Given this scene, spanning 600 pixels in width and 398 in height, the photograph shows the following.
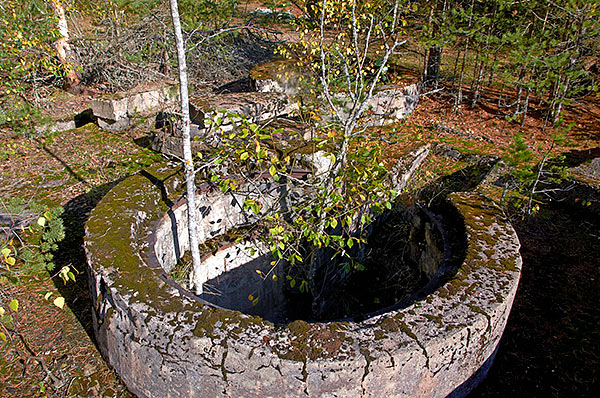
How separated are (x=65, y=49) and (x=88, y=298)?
27.4ft

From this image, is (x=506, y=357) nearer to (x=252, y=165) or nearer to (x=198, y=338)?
(x=198, y=338)

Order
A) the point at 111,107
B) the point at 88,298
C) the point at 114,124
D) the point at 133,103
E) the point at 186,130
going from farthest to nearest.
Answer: the point at 133,103, the point at 114,124, the point at 111,107, the point at 88,298, the point at 186,130

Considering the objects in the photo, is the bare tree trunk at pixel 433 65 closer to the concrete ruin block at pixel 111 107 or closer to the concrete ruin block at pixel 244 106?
the concrete ruin block at pixel 244 106

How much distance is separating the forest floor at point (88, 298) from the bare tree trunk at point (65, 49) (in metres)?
1.69

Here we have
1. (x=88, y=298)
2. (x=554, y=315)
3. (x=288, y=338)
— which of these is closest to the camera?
(x=288, y=338)

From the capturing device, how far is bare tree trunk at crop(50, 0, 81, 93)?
9.52 meters

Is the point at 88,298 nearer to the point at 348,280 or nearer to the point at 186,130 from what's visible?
the point at 186,130

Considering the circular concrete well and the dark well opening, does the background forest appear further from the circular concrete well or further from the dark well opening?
the dark well opening

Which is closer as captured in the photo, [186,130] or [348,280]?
[186,130]

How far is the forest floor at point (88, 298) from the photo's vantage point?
366 centimetres

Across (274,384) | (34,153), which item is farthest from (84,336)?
(34,153)

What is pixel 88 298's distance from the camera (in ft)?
14.6

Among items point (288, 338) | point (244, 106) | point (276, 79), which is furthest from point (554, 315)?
point (276, 79)

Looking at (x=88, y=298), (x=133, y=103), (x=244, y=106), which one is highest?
(x=244, y=106)
